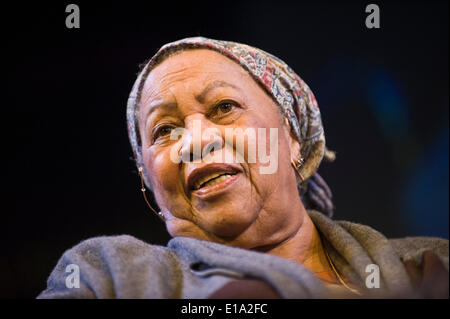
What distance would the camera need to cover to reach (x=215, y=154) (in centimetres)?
147

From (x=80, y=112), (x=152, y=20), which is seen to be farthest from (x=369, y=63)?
(x=80, y=112)

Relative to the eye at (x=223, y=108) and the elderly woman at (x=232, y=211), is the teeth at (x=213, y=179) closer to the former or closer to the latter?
the elderly woman at (x=232, y=211)

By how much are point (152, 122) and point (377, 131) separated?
1125 mm

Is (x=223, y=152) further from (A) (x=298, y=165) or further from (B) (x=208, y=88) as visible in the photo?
(A) (x=298, y=165)

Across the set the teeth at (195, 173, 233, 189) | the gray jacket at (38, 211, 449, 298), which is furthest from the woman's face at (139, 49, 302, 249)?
the gray jacket at (38, 211, 449, 298)

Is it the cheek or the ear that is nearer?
the cheek

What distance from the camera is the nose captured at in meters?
1.47

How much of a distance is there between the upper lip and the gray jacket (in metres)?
0.20

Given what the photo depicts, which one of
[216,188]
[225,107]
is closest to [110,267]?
[216,188]

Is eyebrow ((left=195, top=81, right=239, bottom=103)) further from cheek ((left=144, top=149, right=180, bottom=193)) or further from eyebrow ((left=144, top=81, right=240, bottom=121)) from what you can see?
cheek ((left=144, top=149, right=180, bottom=193))

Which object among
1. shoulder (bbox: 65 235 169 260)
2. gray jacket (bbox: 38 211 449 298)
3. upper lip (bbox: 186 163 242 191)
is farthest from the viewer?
upper lip (bbox: 186 163 242 191)

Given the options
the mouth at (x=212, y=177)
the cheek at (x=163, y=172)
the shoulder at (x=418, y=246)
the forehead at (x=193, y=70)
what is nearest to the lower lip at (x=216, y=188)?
the mouth at (x=212, y=177)

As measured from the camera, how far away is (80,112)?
2.00m

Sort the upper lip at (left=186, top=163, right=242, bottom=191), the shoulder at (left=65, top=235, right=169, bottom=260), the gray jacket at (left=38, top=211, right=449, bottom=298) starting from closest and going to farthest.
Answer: the gray jacket at (left=38, top=211, right=449, bottom=298) < the shoulder at (left=65, top=235, right=169, bottom=260) < the upper lip at (left=186, top=163, right=242, bottom=191)
